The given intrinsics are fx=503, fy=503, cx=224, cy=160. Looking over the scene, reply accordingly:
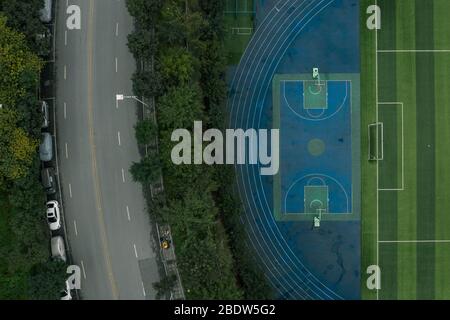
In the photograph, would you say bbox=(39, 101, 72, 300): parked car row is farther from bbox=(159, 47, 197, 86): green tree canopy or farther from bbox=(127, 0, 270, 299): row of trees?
bbox=(159, 47, 197, 86): green tree canopy

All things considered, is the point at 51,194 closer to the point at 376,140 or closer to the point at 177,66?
the point at 177,66

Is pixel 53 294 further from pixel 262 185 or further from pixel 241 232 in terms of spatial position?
pixel 262 185

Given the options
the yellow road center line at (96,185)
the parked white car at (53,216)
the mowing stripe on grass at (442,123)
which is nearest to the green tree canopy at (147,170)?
the yellow road center line at (96,185)

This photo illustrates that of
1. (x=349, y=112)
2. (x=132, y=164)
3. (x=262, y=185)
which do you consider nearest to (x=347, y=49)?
(x=349, y=112)

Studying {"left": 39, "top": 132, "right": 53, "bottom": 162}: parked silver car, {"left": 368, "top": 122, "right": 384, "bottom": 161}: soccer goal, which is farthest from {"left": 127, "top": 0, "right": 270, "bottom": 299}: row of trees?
{"left": 368, "top": 122, "right": 384, "bottom": 161}: soccer goal

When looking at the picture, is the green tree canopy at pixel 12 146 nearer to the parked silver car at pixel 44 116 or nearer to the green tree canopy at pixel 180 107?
the parked silver car at pixel 44 116

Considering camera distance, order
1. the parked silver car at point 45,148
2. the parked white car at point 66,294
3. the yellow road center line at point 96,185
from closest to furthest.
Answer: the parked white car at point 66,294 < the parked silver car at point 45,148 < the yellow road center line at point 96,185
